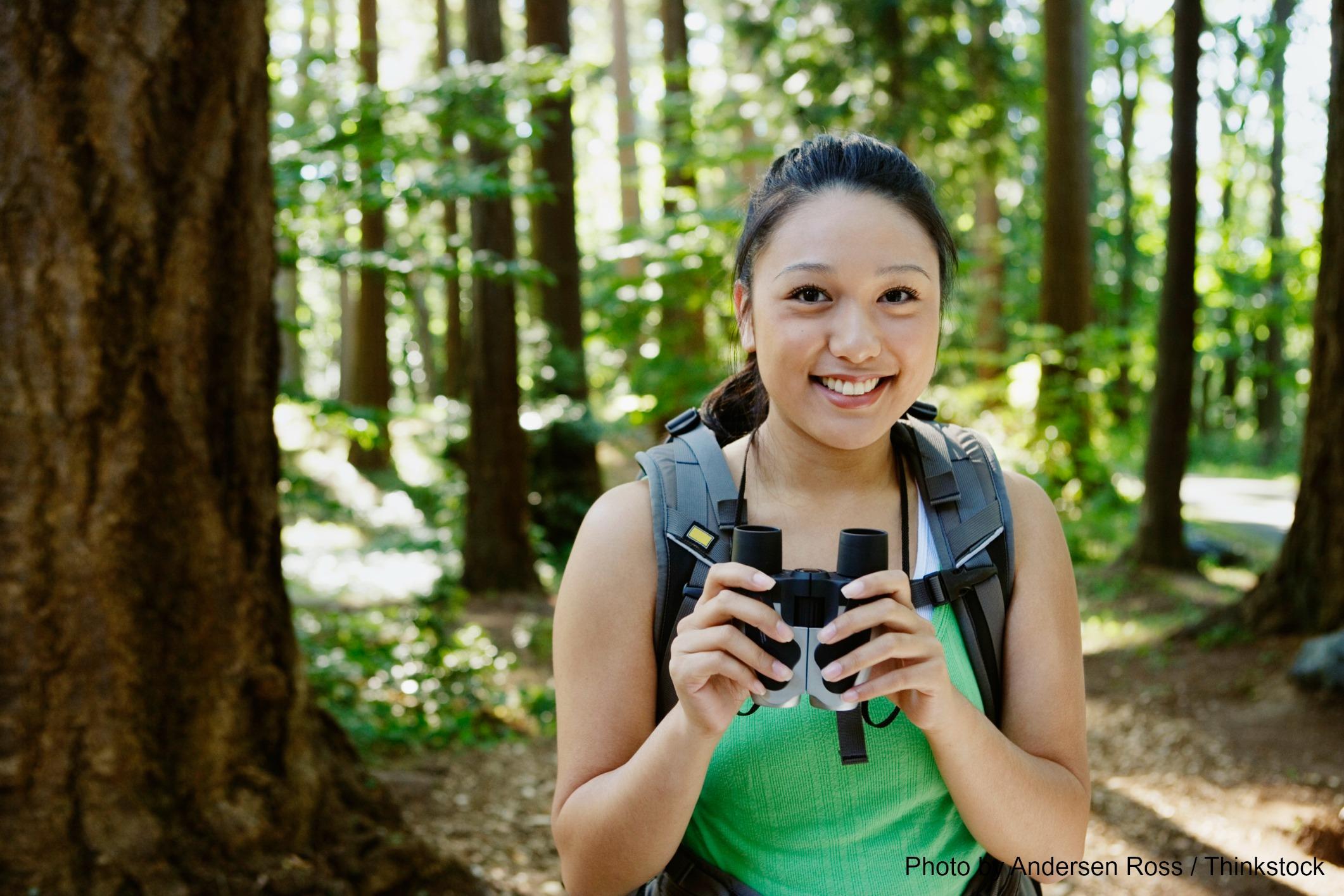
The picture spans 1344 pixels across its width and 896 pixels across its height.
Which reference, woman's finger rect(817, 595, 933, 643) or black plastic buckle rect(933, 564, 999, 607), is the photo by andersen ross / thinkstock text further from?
woman's finger rect(817, 595, 933, 643)

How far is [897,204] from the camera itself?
1814mm

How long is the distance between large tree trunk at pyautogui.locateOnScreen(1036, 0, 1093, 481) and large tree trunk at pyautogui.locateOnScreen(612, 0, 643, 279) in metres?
7.30

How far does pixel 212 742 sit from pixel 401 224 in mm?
27809

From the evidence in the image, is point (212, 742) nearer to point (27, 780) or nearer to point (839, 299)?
point (27, 780)

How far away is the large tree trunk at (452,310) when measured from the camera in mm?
16578

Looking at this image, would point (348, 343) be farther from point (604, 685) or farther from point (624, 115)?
point (604, 685)

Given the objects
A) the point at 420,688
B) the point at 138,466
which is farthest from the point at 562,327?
the point at 138,466

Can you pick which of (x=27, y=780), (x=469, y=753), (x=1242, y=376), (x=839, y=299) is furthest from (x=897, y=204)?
(x=1242, y=376)

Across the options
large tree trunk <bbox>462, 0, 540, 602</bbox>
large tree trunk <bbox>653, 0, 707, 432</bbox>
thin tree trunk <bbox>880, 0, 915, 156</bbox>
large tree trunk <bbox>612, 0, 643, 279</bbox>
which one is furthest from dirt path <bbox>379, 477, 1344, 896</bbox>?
large tree trunk <bbox>612, 0, 643, 279</bbox>

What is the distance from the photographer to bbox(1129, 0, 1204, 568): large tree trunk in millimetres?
9023

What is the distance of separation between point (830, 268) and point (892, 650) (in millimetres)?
650

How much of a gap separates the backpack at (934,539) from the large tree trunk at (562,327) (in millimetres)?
8596

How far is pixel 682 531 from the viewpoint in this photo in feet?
5.69

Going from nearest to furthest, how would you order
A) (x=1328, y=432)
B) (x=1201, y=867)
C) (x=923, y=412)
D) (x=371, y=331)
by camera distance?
(x=923, y=412)
(x=1201, y=867)
(x=1328, y=432)
(x=371, y=331)
